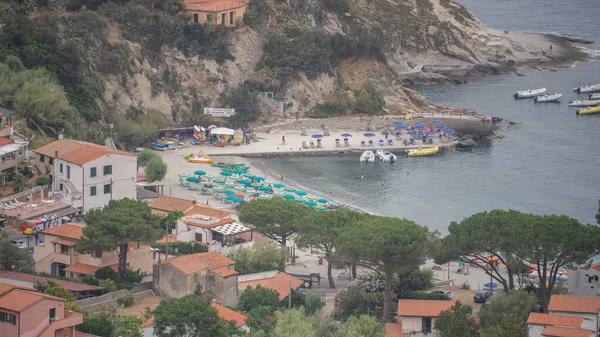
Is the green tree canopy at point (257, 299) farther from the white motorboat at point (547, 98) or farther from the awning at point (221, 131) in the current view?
the white motorboat at point (547, 98)

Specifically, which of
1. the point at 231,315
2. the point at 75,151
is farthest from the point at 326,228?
the point at 75,151

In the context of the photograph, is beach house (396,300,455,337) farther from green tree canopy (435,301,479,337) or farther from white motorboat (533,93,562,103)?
white motorboat (533,93,562,103)

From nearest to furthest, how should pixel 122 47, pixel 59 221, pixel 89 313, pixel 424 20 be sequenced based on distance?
pixel 89 313 → pixel 59 221 → pixel 122 47 → pixel 424 20

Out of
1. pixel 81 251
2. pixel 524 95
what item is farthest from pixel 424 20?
pixel 81 251

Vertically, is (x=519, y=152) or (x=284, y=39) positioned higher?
(x=284, y=39)

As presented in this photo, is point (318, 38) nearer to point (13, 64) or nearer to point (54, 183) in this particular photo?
point (13, 64)

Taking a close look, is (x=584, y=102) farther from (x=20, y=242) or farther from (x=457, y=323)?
(x=457, y=323)
